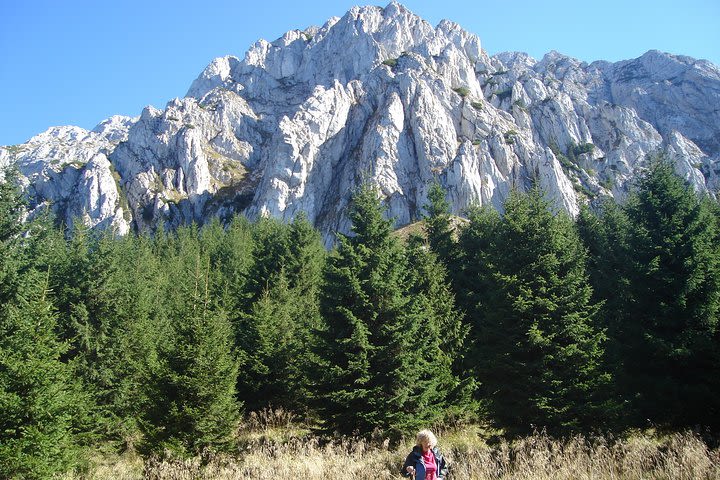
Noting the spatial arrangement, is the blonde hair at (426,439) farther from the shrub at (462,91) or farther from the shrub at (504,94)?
the shrub at (504,94)

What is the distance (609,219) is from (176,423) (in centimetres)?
3361

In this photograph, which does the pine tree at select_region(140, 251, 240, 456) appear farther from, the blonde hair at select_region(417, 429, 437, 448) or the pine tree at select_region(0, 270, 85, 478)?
the blonde hair at select_region(417, 429, 437, 448)

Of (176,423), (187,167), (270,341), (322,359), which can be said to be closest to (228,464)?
(176,423)

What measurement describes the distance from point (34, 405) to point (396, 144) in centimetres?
10843

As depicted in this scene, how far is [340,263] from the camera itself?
18.0m

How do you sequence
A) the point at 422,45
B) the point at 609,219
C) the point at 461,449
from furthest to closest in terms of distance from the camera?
the point at 422,45
the point at 609,219
the point at 461,449

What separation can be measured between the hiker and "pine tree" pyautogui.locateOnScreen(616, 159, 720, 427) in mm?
10880

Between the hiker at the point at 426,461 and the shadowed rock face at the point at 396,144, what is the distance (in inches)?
3616

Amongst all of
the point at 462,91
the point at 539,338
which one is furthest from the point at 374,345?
the point at 462,91

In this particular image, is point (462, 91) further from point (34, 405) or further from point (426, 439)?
point (426, 439)

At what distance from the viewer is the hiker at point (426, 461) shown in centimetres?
745

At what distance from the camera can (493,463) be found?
9891mm

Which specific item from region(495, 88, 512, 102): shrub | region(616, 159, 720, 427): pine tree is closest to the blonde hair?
region(616, 159, 720, 427): pine tree

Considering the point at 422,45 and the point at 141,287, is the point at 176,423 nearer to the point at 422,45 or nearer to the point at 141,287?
the point at 141,287
